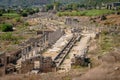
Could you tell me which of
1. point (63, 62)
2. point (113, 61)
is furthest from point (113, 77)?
point (63, 62)

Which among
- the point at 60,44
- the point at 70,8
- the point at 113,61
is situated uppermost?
the point at 113,61

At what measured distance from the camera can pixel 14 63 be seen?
3353cm

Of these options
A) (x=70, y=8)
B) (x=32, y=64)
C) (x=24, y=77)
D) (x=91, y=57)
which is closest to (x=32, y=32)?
(x=91, y=57)

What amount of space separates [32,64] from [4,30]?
3202 centimetres

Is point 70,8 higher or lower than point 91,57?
lower

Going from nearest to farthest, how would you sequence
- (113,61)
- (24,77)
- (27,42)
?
(24,77)
(113,61)
(27,42)

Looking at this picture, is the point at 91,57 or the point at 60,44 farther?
the point at 60,44

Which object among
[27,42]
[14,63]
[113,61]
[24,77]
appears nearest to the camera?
[24,77]

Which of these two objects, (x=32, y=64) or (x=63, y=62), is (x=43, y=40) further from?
(x=32, y=64)

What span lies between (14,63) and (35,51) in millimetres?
5921

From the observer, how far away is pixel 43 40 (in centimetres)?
4888

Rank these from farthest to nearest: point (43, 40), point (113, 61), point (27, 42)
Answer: point (43, 40)
point (27, 42)
point (113, 61)

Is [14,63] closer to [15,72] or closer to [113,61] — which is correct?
[15,72]

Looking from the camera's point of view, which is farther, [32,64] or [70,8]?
[70,8]
